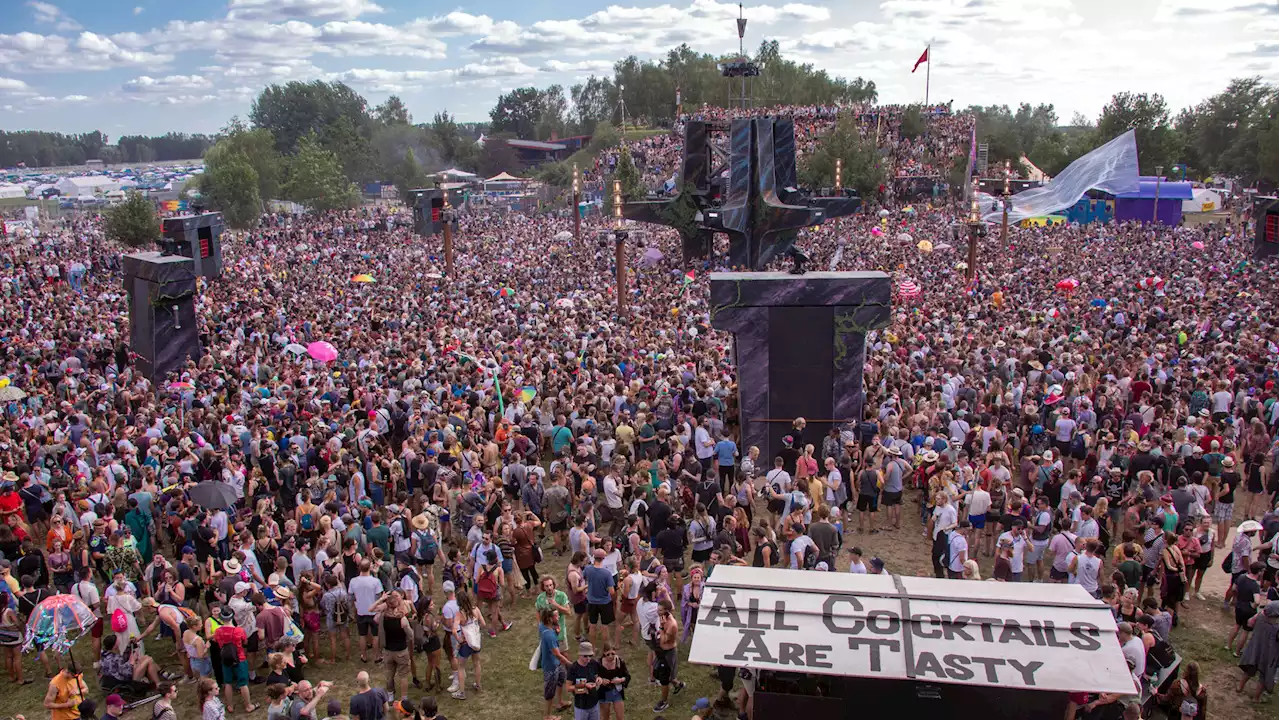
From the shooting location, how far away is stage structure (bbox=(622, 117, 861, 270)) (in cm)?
3023

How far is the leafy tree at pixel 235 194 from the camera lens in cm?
5706

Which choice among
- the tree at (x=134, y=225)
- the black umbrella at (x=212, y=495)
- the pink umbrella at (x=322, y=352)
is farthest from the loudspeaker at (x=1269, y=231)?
the tree at (x=134, y=225)

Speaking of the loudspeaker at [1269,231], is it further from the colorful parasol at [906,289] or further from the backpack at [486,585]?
the backpack at [486,585]

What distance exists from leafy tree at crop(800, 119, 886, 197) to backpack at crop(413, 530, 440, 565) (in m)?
45.3

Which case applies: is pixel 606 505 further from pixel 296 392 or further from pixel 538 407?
pixel 296 392

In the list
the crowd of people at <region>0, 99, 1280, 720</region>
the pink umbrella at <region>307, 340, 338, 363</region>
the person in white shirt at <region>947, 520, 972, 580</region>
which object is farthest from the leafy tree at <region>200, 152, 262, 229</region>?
the person in white shirt at <region>947, 520, 972, 580</region>

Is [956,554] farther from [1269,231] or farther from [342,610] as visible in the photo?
[1269,231]

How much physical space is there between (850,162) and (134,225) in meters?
37.6

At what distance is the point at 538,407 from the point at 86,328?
1480cm

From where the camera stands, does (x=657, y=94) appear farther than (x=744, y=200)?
Yes

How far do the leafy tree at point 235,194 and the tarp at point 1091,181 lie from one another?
44889 millimetres

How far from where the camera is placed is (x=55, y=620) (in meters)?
8.86

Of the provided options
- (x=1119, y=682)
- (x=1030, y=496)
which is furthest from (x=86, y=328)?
(x=1119, y=682)

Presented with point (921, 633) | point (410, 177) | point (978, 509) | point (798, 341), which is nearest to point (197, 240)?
point (798, 341)
